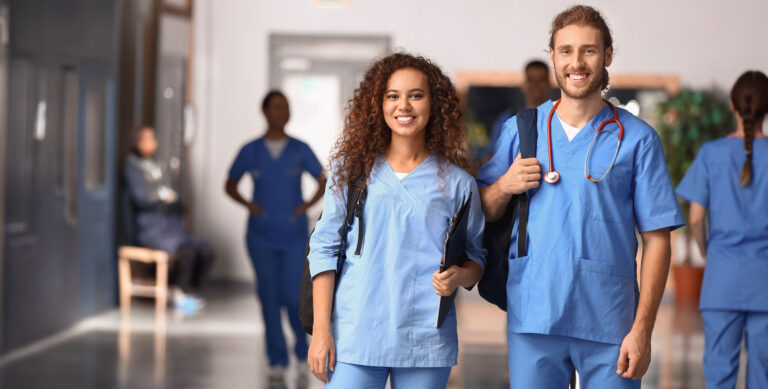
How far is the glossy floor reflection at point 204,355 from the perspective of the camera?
15.6 ft

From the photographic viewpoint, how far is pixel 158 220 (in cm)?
749

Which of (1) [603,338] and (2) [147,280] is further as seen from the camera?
(2) [147,280]

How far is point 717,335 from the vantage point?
3359mm

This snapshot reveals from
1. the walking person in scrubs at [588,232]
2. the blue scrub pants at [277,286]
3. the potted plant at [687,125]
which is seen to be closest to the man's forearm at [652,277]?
the walking person in scrubs at [588,232]

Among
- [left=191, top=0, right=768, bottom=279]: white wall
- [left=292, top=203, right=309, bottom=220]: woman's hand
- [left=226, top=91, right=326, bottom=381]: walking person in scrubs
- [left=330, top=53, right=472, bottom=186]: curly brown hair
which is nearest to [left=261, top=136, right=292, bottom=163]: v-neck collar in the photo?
[left=226, top=91, right=326, bottom=381]: walking person in scrubs

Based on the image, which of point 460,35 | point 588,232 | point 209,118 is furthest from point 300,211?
point 460,35

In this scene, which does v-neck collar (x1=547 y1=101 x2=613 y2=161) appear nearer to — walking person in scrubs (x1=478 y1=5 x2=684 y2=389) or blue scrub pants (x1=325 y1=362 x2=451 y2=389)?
walking person in scrubs (x1=478 y1=5 x2=684 y2=389)

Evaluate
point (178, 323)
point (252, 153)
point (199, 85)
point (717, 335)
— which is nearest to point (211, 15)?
point (199, 85)

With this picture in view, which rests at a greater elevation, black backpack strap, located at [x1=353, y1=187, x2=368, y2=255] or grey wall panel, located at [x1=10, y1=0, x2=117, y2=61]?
grey wall panel, located at [x1=10, y1=0, x2=117, y2=61]

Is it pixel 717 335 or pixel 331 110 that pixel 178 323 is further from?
pixel 717 335

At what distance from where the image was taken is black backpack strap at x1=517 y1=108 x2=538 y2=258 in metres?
2.17

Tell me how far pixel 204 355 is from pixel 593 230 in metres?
3.84

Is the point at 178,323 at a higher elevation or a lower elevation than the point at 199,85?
lower

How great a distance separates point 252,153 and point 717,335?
2.80m
